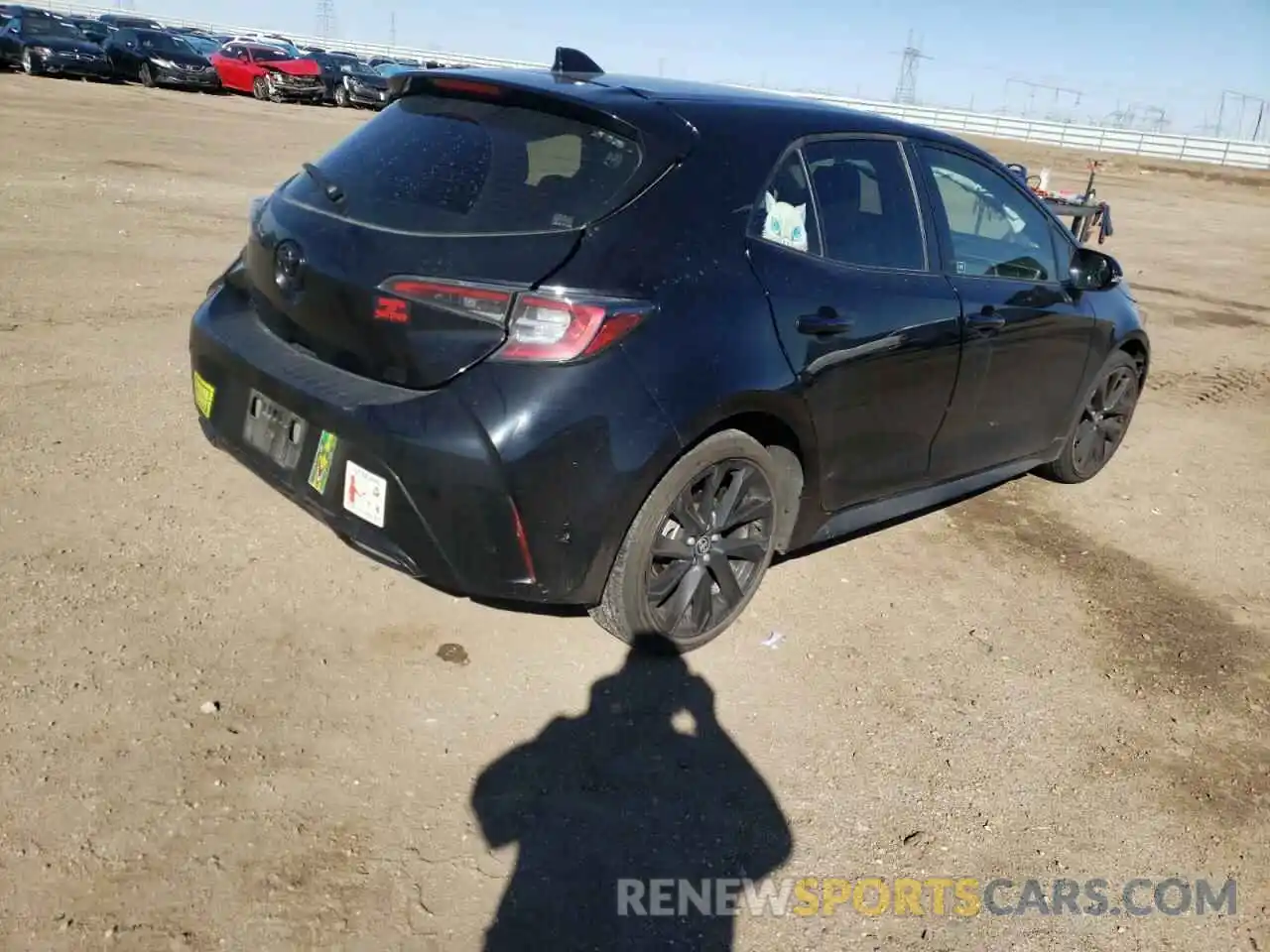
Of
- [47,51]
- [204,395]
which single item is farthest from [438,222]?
[47,51]

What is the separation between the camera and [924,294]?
3.84 metres

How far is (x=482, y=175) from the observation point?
10.0 feet

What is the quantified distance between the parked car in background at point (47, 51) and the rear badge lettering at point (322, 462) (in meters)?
29.6

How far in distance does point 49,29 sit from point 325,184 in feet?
99.6

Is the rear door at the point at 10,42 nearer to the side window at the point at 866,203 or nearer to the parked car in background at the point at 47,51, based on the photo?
the parked car in background at the point at 47,51

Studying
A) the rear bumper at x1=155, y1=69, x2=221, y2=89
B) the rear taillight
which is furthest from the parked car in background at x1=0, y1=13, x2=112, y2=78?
the rear taillight

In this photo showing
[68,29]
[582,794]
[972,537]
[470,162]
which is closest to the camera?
[582,794]

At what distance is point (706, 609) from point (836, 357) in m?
0.97

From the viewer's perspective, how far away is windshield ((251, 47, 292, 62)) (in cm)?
3103

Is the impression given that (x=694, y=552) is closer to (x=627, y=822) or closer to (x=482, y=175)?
(x=627, y=822)

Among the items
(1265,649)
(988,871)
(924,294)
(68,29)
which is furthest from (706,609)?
(68,29)

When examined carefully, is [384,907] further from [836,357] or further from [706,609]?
[836,357]

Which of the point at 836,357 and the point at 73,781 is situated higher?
the point at 836,357

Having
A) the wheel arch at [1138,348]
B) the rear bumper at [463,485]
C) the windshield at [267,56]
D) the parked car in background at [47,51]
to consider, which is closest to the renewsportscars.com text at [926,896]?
the rear bumper at [463,485]
